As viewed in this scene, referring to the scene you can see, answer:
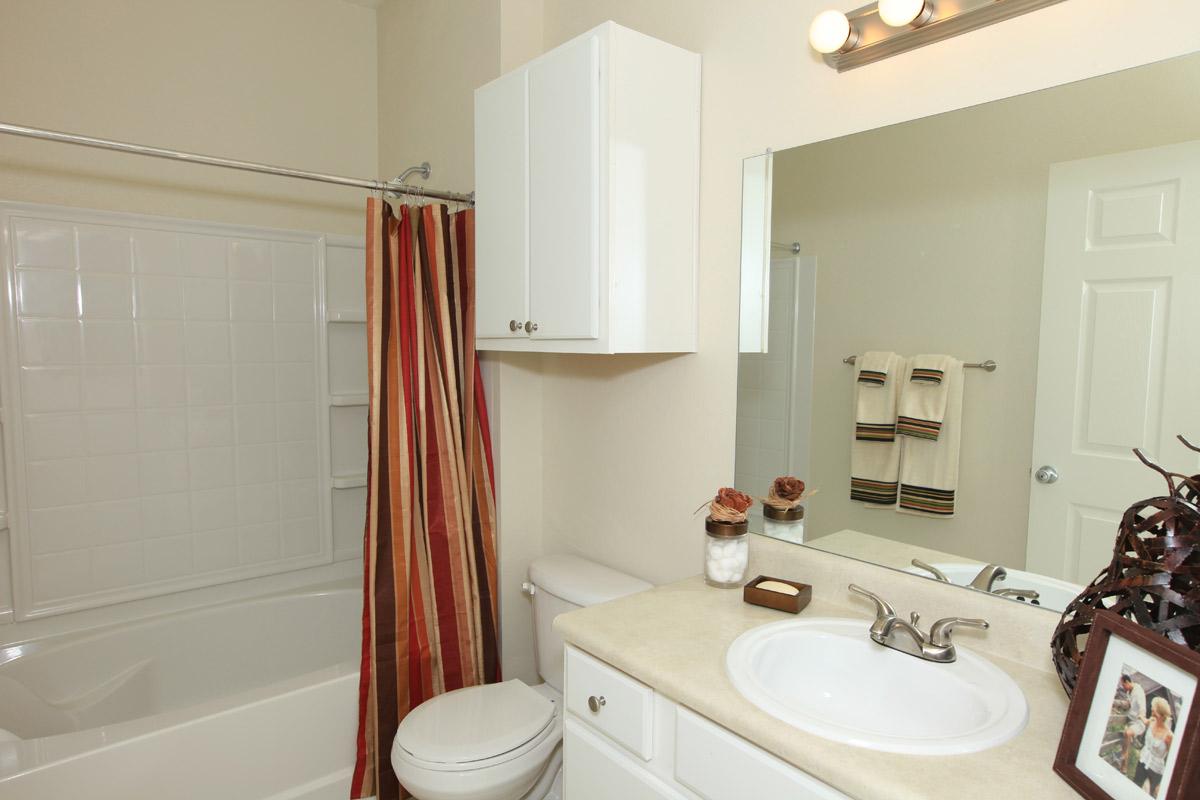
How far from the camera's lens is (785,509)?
163 centimetres

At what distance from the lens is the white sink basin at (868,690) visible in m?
1.00

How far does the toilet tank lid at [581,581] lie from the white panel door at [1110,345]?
1.02m

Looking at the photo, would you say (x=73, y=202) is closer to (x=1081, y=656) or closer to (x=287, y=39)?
(x=287, y=39)

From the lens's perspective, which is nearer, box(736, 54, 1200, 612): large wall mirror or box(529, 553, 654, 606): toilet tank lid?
box(736, 54, 1200, 612): large wall mirror

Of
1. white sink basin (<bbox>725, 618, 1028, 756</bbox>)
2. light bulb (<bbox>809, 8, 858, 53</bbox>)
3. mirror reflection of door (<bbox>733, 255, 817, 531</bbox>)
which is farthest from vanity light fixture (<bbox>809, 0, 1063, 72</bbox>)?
white sink basin (<bbox>725, 618, 1028, 756</bbox>)

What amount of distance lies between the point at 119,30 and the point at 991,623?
10.6 ft

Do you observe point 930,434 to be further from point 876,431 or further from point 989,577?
point 989,577

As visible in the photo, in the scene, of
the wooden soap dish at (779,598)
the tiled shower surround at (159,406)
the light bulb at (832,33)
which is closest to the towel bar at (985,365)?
the wooden soap dish at (779,598)

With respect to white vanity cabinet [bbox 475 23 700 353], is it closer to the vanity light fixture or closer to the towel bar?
the vanity light fixture

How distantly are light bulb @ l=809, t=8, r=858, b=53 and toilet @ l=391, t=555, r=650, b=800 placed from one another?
4.51 feet

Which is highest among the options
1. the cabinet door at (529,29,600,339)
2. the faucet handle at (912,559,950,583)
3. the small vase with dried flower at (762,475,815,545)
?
the cabinet door at (529,29,600,339)

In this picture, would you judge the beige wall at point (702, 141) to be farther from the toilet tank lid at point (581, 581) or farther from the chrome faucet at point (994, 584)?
the chrome faucet at point (994, 584)

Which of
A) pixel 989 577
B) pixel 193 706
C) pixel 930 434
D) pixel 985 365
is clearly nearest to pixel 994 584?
pixel 989 577

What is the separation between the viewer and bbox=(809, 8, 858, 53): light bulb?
1.37 metres
